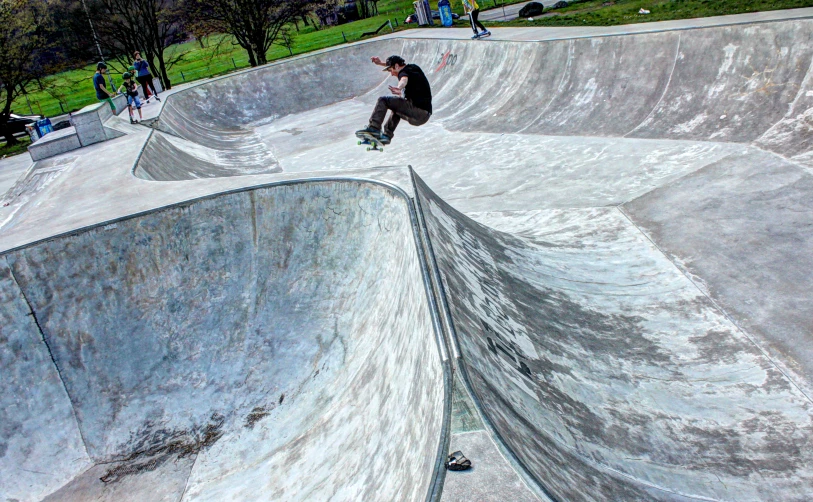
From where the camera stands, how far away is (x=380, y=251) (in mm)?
5645

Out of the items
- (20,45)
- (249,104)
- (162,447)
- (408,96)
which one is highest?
(20,45)

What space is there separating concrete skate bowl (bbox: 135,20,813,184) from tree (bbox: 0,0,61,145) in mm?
11903

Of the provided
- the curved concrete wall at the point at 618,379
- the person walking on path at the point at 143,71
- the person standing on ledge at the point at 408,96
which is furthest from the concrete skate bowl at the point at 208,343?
the person walking on path at the point at 143,71

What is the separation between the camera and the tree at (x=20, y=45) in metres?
25.5

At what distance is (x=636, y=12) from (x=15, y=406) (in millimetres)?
17968

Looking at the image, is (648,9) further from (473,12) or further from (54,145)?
(54,145)

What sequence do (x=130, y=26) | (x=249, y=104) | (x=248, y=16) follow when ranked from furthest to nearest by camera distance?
(x=130, y=26) → (x=248, y=16) → (x=249, y=104)

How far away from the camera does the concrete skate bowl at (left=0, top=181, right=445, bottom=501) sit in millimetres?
4855

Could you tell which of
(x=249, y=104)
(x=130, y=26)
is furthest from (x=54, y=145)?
(x=130, y=26)

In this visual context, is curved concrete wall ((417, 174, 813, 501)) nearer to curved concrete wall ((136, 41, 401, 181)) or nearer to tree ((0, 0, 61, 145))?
curved concrete wall ((136, 41, 401, 181))

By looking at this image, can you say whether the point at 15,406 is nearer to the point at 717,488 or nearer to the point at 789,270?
the point at 717,488

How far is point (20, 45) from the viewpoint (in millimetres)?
26047

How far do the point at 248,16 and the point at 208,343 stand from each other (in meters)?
24.7

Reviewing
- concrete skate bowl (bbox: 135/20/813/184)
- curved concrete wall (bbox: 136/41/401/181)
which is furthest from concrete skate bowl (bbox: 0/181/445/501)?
curved concrete wall (bbox: 136/41/401/181)
